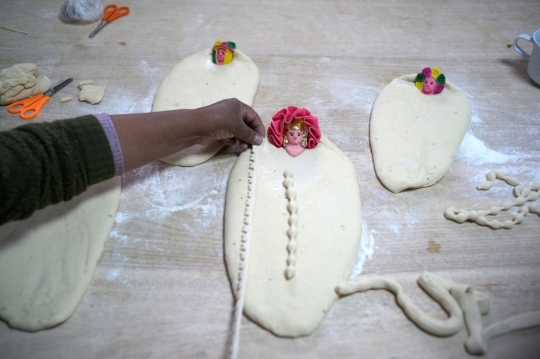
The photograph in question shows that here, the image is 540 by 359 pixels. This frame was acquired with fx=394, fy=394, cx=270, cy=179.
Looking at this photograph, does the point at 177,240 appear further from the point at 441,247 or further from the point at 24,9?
the point at 24,9

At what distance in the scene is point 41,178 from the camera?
0.91 metres

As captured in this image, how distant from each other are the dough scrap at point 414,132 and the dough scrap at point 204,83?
0.52 meters

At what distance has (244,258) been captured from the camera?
3.49 ft

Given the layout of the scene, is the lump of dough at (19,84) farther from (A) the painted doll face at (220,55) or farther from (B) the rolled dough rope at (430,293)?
(B) the rolled dough rope at (430,293)

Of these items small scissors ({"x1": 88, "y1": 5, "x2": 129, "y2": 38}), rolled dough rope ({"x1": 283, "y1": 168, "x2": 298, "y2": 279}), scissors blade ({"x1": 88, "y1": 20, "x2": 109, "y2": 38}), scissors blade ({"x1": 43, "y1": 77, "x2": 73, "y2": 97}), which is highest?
small scissors ({"x1": 88, "y1": 5, "x2": 129, "y2": 38})

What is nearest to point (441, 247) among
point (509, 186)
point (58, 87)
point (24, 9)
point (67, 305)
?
point (509, 186)

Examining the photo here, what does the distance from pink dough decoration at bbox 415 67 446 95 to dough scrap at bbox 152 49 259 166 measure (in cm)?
66

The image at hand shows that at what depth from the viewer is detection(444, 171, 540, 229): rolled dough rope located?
1209 millimetres

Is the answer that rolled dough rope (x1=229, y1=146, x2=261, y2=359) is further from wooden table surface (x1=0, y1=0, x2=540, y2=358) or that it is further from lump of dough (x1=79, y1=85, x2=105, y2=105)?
lump of dough (x1=79, y1=85, x2=105, y2=105)

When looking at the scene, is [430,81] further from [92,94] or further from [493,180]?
[92,94]

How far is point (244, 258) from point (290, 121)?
1.52 feet

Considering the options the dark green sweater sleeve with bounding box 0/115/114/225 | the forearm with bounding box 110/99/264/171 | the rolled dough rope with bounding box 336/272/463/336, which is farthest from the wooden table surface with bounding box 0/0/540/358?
the dark green sweater sleeve with bounding box 0/115/114/225

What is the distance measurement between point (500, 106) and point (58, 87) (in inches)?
70.2

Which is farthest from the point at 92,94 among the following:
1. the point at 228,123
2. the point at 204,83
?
the point at 228,123
